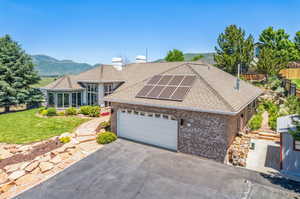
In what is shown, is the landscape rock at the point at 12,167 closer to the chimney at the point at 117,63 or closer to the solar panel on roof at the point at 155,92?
the solar panel on roof at the point at 155,92

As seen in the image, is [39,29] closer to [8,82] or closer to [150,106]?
[8,82]

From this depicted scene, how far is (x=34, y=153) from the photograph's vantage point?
1101 centimetres

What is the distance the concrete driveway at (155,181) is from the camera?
7.09 meters

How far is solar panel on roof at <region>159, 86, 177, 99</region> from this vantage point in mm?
11573

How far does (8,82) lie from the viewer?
24.7m

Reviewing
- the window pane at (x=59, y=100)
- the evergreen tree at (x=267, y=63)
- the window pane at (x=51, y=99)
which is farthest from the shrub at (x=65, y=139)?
the evergreen tree at (x=267, y=63)

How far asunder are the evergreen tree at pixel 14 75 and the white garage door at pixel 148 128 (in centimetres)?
1962

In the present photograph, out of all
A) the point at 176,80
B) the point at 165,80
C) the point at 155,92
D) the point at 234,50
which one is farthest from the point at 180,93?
the point at 234,50

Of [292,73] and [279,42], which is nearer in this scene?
[292,73]

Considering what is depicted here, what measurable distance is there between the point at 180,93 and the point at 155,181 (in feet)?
18.3

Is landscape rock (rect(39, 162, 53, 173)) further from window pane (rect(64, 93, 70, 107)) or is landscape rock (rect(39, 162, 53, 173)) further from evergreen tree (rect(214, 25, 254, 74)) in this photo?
evergreen tree (rect(214, 25, 254, 74))

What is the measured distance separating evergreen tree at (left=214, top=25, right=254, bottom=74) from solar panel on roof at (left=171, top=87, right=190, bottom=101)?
1944 cm

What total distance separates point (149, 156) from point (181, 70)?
7.42 metres

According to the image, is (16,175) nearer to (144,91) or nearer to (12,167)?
(12,167)
